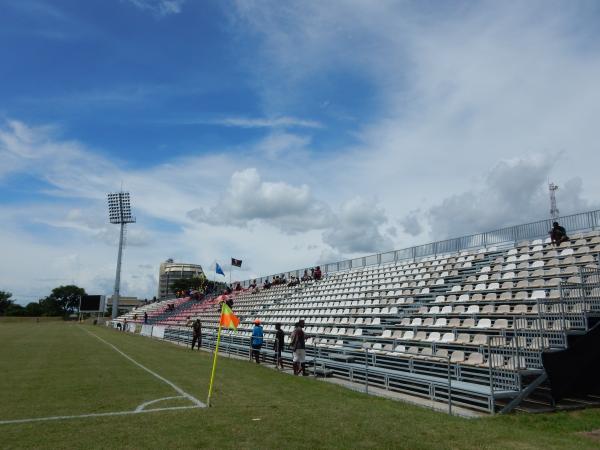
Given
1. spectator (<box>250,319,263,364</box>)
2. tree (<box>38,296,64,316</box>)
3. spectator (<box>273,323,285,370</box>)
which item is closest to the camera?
spectator (<box>273,323,285,370</box>)

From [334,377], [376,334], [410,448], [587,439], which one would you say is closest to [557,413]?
[587,439]

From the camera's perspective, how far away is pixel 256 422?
7.34m

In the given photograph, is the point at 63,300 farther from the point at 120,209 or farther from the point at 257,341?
the point at 257,341

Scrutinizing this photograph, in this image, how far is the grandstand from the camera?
922 cm

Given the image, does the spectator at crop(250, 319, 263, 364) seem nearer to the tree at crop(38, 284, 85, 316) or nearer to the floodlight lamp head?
the floodlight lamp head

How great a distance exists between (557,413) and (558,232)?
32.0 ft

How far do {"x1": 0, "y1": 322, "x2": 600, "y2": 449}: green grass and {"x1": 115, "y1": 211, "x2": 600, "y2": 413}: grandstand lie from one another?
1.15 meters

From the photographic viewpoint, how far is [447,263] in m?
20.7

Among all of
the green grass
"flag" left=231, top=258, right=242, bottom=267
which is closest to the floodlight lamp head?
"flag" left=231, top=258, right=242, bottom=267

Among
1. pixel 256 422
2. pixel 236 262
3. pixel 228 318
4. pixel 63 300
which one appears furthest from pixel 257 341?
pixel 63 300

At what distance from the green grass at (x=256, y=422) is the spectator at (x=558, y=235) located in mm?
9299

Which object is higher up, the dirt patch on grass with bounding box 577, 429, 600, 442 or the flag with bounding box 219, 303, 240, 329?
the flag with bounding box 219, 303, 240, 329

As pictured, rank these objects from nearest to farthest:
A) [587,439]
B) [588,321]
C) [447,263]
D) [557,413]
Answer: [587,439] < [557,413] < [588,321] < [447,263]

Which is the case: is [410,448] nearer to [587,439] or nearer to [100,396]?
[587,439]
